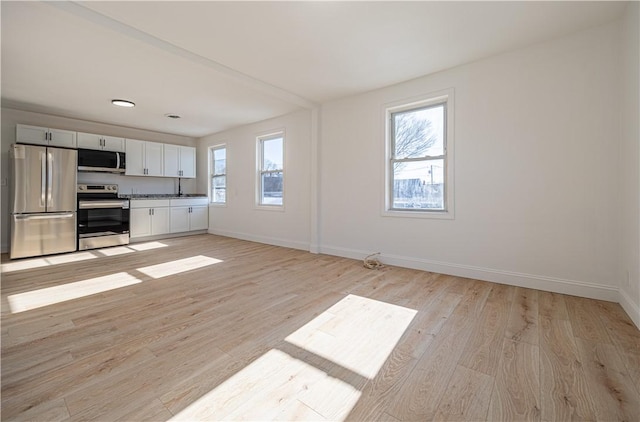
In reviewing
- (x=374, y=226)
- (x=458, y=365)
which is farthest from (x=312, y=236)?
(x=458, y=365)

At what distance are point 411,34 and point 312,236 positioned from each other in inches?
128

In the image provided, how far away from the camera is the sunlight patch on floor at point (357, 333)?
5.71ft

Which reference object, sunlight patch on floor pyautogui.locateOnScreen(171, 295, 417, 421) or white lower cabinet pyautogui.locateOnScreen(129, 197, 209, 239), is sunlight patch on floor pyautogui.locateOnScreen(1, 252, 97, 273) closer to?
white lower cabinet pyautogui.locateOnScreen(129, 197, 209, 239)

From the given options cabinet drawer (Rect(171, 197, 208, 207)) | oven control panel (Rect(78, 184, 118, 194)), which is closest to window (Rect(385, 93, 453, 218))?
cabinet drawer (Rect(171, 197, 208, 207))

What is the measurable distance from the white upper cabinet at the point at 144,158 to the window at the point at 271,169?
2.49 metres

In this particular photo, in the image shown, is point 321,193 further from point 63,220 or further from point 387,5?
point 63,220

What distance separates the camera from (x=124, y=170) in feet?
19.3

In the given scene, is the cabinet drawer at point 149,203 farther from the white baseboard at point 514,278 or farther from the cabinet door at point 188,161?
the white baseboard at point 514,278

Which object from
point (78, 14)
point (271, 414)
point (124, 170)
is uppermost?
point (78, 14)

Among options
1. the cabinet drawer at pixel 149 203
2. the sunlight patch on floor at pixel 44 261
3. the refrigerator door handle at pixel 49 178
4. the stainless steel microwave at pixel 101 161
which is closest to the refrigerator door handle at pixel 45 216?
the refrigerator door handle at pixel 49 178

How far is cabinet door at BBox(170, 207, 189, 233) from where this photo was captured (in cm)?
644

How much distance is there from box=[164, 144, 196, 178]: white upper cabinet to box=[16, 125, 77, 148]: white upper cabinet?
1.71 m

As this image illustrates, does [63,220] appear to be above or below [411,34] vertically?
below

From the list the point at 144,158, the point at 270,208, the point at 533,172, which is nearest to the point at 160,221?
the point at 144,158
